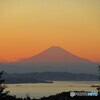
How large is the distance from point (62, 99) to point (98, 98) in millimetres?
5252

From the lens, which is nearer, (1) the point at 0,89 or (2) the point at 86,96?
(2) the point at 86,96

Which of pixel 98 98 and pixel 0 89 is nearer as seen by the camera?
pixel 98 98

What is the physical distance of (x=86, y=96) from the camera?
4706 cm

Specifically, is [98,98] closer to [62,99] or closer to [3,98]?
[62,99]

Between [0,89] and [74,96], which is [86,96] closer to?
[74,96]

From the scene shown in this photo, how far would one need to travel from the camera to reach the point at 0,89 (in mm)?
50406

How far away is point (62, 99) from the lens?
5075cm

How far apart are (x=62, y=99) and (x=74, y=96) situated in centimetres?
493

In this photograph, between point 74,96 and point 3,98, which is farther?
point 3,98

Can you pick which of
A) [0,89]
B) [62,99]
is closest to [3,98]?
[0,89]

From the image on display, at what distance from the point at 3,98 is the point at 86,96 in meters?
8.91

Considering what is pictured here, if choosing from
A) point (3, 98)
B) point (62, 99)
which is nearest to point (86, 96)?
point (62, 99)

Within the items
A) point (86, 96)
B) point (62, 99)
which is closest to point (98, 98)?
point (86, 96)

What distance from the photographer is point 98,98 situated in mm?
46906
